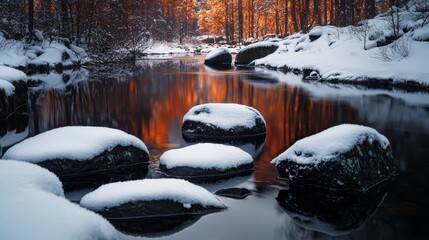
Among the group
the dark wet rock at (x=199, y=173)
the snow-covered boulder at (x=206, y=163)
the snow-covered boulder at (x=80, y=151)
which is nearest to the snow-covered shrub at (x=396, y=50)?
the snow-covered boulder at (x=206, y=163)

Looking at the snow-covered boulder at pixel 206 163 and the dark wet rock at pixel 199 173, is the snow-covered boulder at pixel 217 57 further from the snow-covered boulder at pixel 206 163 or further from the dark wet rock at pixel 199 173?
the dark wet rock at pixel 199 173

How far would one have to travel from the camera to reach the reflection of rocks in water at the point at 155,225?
16.8 feet

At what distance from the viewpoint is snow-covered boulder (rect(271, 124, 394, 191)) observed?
6391 millimetres

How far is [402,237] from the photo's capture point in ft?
16.5

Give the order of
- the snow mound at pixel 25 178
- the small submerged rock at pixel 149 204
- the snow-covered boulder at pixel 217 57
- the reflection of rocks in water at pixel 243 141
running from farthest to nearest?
the snow-covered boulder at pixel 217 57
the reflection of rocks in water at pixel 243 141
the small submerged rock at pixel 149 204
the snow mound at pixel 25 178

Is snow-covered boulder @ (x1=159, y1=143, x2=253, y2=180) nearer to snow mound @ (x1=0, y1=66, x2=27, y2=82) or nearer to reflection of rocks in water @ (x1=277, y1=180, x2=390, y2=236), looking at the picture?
reflection of rocks in water @ (x1=277, y1=180, x2=390, y2=236)

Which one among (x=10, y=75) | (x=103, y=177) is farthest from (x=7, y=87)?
(x=103, y=177)

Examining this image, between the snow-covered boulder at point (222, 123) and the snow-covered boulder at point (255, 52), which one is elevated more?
the snow-covered boulder at point (255, 52)

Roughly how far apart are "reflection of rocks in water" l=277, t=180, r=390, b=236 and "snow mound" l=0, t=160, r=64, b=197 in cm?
295

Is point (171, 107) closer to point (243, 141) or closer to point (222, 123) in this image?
point (222, 123)

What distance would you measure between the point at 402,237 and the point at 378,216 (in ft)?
2.11

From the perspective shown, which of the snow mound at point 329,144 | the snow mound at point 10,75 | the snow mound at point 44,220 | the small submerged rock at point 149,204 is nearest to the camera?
the snow mound at point 44,220

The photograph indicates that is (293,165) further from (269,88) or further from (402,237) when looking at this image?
(269,88)

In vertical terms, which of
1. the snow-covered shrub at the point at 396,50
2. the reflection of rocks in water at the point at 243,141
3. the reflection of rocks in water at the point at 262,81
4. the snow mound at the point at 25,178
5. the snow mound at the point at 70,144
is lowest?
the reflection of rocks in water at the point at 243,141
